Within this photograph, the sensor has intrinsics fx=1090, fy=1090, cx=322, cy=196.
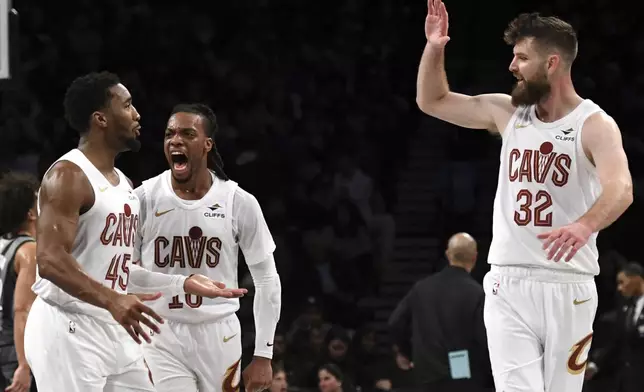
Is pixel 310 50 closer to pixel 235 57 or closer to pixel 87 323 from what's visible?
pixel 235 57

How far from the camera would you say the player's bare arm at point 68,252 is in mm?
4477

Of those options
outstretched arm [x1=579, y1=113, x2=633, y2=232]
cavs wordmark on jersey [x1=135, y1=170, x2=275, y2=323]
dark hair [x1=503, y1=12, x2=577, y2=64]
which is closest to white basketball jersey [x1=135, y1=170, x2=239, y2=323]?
cavs wordmark on jersey [x1=135, y1=170, x2=275, y2=323]

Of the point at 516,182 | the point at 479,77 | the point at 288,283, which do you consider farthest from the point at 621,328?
the point at 516,182

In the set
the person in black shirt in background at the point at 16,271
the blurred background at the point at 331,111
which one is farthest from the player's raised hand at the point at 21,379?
the blurred background at the point at 331,111

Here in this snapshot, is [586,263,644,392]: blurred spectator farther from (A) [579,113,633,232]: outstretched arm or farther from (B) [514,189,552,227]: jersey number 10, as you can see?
(A) [579,113,633,232]: outstretched arm

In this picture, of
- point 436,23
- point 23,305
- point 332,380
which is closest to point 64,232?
point 23,305

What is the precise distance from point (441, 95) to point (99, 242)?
1.78 metres

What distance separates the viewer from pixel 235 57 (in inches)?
522

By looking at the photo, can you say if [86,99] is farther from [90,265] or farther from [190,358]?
[190,358]

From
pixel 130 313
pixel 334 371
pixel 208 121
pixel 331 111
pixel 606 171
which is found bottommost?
pixel 334 371

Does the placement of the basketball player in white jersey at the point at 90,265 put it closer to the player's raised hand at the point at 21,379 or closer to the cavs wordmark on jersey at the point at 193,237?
the cavs wordmark on jersey at the point at 193,237

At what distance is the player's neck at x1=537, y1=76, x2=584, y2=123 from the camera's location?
16.2 feet

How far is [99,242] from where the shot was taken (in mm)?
4852

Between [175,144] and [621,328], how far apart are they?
19.5 feet
